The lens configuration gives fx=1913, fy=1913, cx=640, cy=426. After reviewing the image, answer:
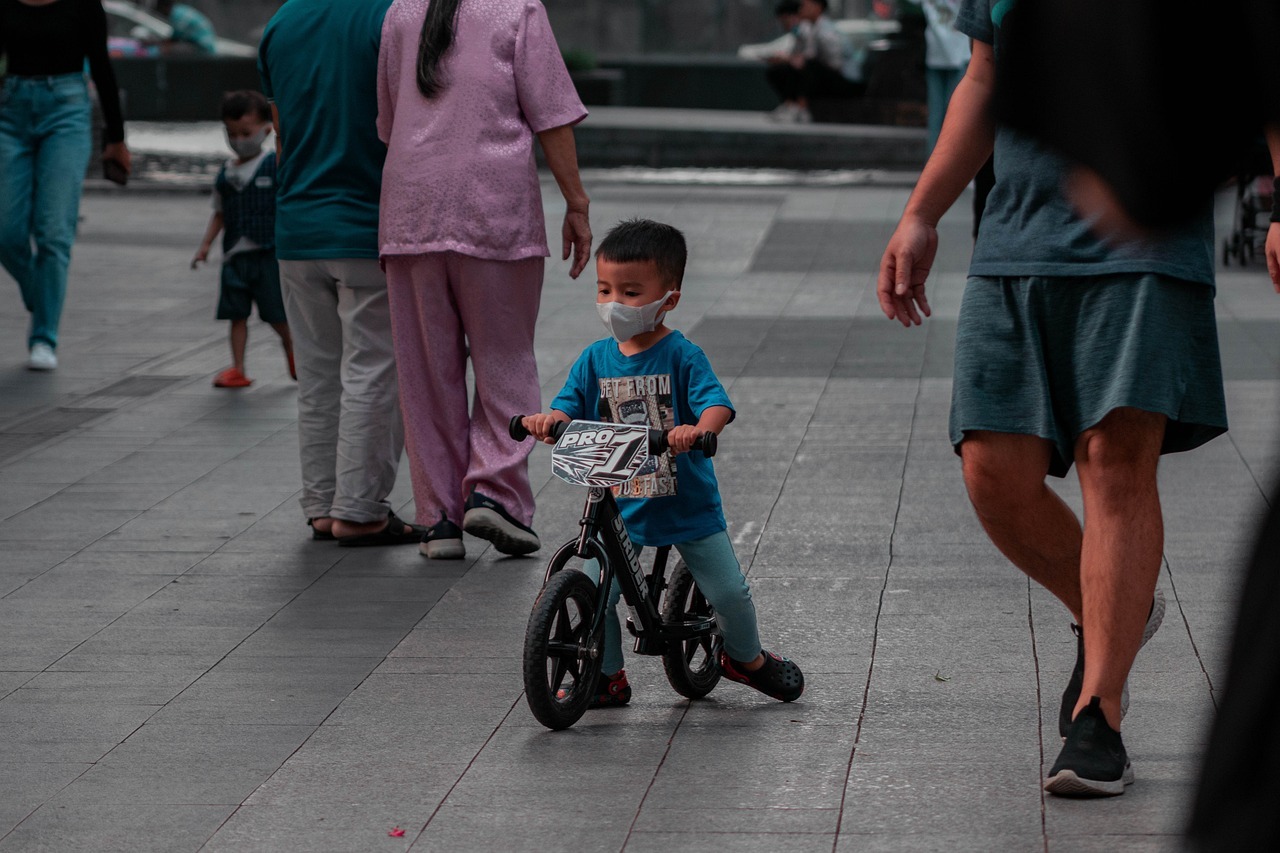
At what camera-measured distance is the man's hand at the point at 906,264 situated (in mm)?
3705

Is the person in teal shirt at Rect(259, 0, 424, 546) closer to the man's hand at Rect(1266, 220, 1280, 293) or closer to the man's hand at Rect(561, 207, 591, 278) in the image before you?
the man's hand at Rect(561, 207, 591, 278)

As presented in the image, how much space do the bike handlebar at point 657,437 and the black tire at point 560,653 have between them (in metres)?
0.30

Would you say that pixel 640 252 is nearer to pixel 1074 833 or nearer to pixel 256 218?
pixel 1074 833

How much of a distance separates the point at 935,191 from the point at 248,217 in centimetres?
536

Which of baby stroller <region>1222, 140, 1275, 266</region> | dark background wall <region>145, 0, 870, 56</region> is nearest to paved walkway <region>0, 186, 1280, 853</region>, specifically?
baby stroller <region>1222, 140, 1275, 266</region>

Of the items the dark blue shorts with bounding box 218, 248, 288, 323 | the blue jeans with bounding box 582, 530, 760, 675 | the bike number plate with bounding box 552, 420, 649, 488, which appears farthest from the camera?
the dark blue shorts with bounding box 218, 248, 288, 323

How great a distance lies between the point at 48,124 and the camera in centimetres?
895

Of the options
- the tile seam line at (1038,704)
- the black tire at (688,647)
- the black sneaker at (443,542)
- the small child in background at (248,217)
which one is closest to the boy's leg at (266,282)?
the small child in background at (248,217)

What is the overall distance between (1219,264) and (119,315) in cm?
721

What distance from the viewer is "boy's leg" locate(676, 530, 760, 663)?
4.18 meters

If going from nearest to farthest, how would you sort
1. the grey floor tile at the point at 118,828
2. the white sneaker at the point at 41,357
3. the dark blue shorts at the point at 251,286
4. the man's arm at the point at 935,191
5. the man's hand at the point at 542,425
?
1. the grey floor tile at the point at 118,828
2. the man's arm at the point at 935,191
3. the man's hand at the point at 542,425
4. the dark blue shorts at the point at 251,286
5. the white sneaker at the point at 41,357

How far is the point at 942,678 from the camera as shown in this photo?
4465mm

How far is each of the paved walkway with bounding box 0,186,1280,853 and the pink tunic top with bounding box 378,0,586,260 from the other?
40.6 inches

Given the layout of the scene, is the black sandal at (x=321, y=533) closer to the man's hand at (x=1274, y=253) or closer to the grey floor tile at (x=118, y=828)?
the grey floor tile at (x=118, y=828)
